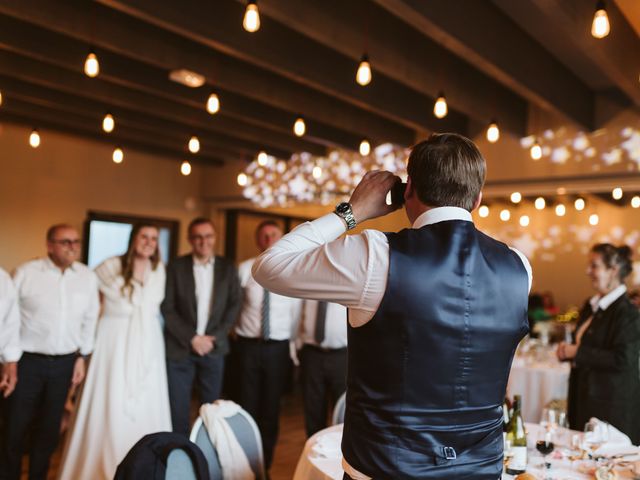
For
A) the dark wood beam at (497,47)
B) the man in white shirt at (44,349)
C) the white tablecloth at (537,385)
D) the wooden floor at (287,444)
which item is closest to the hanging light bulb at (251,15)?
the dark wood beam at (497,47)

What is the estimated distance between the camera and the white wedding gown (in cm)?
352

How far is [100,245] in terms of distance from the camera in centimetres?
793

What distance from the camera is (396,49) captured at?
4504 mm

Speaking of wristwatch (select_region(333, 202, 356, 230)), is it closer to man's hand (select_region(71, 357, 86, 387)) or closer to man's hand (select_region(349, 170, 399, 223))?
man's hand (select_region(349, 170, 399, 223))

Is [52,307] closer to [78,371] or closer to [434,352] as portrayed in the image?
[78,371]

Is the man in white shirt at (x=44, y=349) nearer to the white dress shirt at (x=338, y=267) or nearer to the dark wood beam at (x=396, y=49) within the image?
the dark wood beam at (x=396, y=49)

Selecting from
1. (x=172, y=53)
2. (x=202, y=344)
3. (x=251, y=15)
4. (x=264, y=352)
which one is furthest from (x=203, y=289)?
(x=251, y=15)

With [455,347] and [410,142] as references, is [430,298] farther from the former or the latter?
[410,142]

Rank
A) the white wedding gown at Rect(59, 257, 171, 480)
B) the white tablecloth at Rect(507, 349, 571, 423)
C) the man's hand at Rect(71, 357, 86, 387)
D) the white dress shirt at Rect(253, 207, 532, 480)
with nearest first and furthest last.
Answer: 1. the white dress shirt at Rect(253, 207, 532, 480)
2. the white wedding gown at Rect(59, 257, 171, 480)
3. the man's hand at Rect(71, 357, 86, 387)
4. the white tablecloth at Rect(507, 349, 571, 423)

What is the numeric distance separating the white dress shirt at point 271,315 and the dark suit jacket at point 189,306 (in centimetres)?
16

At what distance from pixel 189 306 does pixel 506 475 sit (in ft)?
7.97

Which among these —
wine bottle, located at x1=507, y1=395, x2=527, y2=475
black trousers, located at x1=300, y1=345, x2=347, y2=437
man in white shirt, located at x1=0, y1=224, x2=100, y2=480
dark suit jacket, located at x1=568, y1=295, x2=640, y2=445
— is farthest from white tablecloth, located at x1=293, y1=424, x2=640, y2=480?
man in white shirt, located at x1=0, y1=224, x2=100, y2=480

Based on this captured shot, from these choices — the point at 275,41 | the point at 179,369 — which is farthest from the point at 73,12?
the point at 179,369

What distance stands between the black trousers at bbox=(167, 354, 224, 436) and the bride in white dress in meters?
0.13
